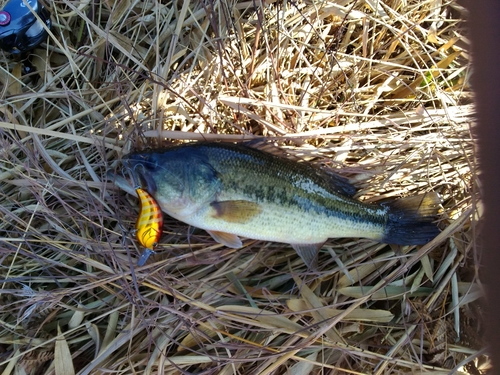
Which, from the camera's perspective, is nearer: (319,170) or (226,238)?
(226,238)

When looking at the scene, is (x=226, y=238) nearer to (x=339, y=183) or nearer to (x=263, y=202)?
(x=263, y=202)

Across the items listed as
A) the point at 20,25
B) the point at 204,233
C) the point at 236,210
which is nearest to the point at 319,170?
the point at 236,210

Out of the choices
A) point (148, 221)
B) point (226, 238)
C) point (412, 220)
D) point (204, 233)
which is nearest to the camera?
point (148, 221)

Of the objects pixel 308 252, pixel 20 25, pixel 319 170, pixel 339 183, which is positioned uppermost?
pixel 20 25

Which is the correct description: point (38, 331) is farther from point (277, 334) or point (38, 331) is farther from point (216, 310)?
point (277, 334)

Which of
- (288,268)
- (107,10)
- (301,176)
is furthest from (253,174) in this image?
(107,10)

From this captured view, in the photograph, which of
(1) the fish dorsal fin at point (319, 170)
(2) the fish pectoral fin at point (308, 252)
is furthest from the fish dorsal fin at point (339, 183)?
(2) the fish pectoral fin at point (308, 252)

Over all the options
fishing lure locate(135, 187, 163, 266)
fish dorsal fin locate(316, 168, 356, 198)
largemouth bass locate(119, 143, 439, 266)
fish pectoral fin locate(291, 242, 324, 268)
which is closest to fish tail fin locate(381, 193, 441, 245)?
largemouth bass locate(119, 143, 439, 266)
